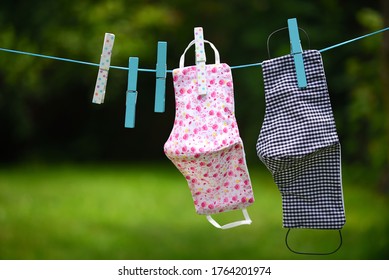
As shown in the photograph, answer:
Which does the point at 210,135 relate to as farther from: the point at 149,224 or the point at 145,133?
the point at 145,133

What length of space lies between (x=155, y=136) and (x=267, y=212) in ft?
15.0

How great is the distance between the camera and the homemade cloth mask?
228cm

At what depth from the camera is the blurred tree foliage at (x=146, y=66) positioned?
4957 millimetres

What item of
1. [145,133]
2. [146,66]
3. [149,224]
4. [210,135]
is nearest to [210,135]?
[210,135]

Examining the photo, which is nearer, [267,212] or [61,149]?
[267,212]

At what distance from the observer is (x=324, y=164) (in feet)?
7.46

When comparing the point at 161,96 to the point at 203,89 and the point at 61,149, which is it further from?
the point at 61,149

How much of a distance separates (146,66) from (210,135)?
8.12 m

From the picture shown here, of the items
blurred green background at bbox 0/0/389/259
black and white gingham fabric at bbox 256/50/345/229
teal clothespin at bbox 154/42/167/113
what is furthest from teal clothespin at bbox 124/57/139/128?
blurred green background at bbox 0/0/389/259

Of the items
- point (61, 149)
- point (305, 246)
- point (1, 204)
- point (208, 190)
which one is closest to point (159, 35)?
point (61, 149)

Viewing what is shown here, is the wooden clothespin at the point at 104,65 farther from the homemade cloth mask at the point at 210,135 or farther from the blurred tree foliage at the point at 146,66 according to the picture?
the blurred tree foliage at the point at 146,66

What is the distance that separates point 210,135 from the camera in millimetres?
2293

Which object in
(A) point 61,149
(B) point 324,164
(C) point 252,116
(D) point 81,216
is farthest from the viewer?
(A) point 61,149

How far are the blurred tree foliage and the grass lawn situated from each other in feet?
2.06
